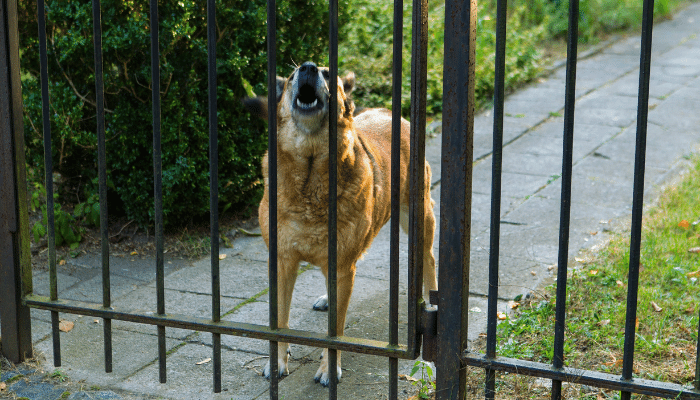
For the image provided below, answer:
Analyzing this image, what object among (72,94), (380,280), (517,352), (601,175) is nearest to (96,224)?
(72,94)

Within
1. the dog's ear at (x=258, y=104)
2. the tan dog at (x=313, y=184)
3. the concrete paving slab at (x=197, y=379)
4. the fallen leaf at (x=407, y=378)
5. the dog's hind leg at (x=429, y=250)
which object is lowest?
the concrete paving slab at (x=197, y=379)

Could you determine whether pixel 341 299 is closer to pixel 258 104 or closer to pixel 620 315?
pixel 258 104

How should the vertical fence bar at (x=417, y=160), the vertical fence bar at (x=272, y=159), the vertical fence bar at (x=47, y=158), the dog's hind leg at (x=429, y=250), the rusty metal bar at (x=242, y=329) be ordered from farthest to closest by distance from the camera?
the dog's hind leg at (x=429, y=250) → the vertical fence bar at (x=47, y=158) → the rusty metal bar at (x=242, y=329) → the vertical fence bar at (x=272, y=159) → the vertical fence bar at (x=417, y=160)

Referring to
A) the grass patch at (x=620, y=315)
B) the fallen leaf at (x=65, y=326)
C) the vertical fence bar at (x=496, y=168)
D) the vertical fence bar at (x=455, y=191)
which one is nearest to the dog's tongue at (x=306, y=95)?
the vertical fence bar at (x=455, y=191)

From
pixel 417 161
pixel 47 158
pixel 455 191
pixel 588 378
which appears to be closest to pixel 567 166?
pixel 455 191

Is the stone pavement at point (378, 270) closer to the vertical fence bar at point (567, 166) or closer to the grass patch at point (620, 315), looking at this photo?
the grass patch at point (620, 315)

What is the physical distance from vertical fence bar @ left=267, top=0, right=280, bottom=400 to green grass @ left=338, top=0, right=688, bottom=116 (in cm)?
368

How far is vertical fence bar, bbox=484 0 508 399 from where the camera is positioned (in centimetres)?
253

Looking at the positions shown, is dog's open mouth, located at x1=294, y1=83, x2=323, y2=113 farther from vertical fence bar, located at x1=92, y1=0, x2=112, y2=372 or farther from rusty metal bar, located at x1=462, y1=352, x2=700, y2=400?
rusty metal bar, located at x1=462, y1=352, x2=700, y2=400

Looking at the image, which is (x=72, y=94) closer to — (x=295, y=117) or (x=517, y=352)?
(x=295, y=117)

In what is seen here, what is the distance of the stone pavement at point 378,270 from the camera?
11.6ft

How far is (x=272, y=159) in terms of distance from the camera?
2883mm

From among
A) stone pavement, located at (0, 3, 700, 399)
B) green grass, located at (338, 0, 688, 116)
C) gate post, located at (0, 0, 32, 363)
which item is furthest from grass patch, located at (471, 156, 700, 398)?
green grass, located at (338, 0, 688, 116)

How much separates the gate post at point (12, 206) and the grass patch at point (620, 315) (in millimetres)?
2291
